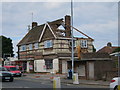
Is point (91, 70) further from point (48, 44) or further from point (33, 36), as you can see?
point (33, 36)

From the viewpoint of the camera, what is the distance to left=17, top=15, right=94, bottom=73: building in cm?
3966

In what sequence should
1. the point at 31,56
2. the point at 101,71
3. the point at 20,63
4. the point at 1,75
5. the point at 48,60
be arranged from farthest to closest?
the point at 20,63 → the point at 31,56 → the point at 48,60 → the point at 101,71 → the point at 1,75

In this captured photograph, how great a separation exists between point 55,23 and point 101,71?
18.5 meters

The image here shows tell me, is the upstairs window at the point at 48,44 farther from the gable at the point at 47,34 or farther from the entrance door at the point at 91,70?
the entrance door at the point at 91,70

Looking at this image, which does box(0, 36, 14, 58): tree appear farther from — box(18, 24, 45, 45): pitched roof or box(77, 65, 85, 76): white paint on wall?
box(77, 65, 85, 76): white paint on wall

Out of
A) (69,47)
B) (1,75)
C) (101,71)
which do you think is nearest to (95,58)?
(101,71)

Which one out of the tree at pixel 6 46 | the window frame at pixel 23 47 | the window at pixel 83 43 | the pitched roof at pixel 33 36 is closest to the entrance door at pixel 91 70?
the window at pixel 83 43

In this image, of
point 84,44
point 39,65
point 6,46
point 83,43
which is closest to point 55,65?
point 39,65

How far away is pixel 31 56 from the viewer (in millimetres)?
46125

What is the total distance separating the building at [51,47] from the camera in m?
39.7

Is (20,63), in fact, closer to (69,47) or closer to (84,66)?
(69,47)

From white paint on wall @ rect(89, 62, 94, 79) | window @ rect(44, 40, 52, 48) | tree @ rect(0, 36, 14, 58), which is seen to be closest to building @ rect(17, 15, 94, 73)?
window @ rect(44, 40, 52, 48)

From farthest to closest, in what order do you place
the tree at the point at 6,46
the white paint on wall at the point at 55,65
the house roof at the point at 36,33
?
the tree at the point at 6,46
the house roof at the point at 36,33
the white paint on wall at the point at 55,65

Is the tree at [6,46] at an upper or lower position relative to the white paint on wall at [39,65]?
upper
